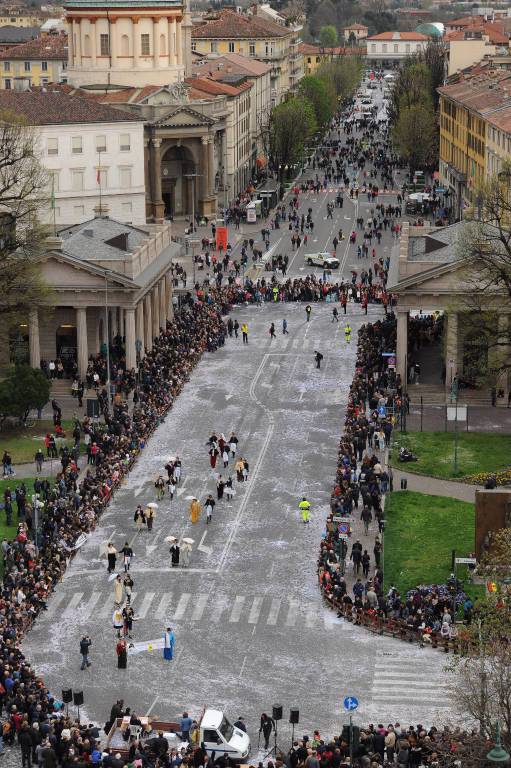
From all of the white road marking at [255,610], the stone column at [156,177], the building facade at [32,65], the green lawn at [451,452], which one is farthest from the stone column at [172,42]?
the white road marking at [255,610]

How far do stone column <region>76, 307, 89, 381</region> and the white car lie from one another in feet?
114

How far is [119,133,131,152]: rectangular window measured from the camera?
126506 millimetres

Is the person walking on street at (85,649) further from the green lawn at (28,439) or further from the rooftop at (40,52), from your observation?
the rooftop at (40,52)

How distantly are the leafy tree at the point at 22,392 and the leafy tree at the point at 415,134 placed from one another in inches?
3714

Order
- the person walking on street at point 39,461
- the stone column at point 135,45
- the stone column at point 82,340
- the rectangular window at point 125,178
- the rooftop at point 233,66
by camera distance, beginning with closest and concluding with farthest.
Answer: the person walking on street at point 39,461, the stone column at point 82,340, the rectangular window at point 125,178, the stone column at point 135,45, the rooftop at point 233,66

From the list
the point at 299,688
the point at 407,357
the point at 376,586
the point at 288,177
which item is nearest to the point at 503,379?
the point at 407,357

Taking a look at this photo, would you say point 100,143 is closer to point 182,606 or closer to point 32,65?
point 32,65

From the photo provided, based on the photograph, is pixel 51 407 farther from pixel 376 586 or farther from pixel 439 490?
pixel 376 586

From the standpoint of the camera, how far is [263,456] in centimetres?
7275

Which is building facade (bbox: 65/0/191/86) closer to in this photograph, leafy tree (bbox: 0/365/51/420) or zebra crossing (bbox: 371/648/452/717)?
leafy tree (bbox: 0/365/51/420)

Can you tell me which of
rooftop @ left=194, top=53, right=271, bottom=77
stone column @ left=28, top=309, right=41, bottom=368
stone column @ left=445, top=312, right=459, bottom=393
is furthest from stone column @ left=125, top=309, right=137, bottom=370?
rooftop @ left=194, top=53, right=271, bottom=77

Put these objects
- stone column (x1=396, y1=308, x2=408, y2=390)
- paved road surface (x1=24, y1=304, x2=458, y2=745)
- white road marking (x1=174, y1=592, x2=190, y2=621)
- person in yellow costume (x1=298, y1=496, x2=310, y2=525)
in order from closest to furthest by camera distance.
A: paved road surface (x1=24, y1=304, x2=458, y2=745) < white road marking (x1=174, y1=592, x2=190, y2=621) < person in yellow costume (x1=298, y1=496, x2=310, y2=525) < stone column (x1=396, y1=308, x2=408, y2=390)

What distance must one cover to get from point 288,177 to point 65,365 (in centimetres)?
8843

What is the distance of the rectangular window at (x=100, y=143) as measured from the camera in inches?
4919
